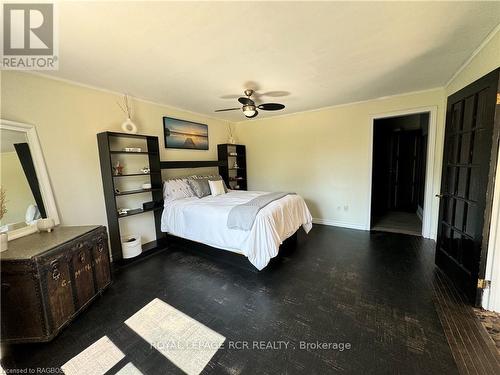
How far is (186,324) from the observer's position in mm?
1822

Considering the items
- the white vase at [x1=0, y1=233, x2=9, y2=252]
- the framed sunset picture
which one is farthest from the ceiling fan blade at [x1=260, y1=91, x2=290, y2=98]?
the white vase at [x1=0, y1=233, x2=9, y2=252]

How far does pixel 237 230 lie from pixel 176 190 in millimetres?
1645

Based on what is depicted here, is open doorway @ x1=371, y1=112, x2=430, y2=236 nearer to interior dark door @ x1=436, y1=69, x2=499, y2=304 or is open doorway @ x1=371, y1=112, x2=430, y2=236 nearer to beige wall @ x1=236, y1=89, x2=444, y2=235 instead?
beige wall @ x1=236, y1=89, x2=444, y2=235

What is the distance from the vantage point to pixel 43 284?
1.65 m

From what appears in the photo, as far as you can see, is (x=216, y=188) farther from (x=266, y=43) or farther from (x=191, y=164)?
(x=266, y=43)

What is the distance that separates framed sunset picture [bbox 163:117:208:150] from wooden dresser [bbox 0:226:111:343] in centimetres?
240

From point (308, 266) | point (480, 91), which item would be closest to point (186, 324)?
point (308, 266)

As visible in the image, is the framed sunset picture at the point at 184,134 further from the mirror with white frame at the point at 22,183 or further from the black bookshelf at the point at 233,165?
the mirror with white frame at the point at 22,183

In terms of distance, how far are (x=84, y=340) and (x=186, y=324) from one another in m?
0.83

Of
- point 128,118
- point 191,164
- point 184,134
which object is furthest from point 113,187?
point 184,134

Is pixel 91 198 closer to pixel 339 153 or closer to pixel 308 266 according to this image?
pixel 308 266

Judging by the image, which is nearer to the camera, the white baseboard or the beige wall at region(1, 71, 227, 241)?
the beige wall at region(1, 71, 227, 241)

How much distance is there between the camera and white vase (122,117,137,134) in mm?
3088

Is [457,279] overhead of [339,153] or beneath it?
beneath
